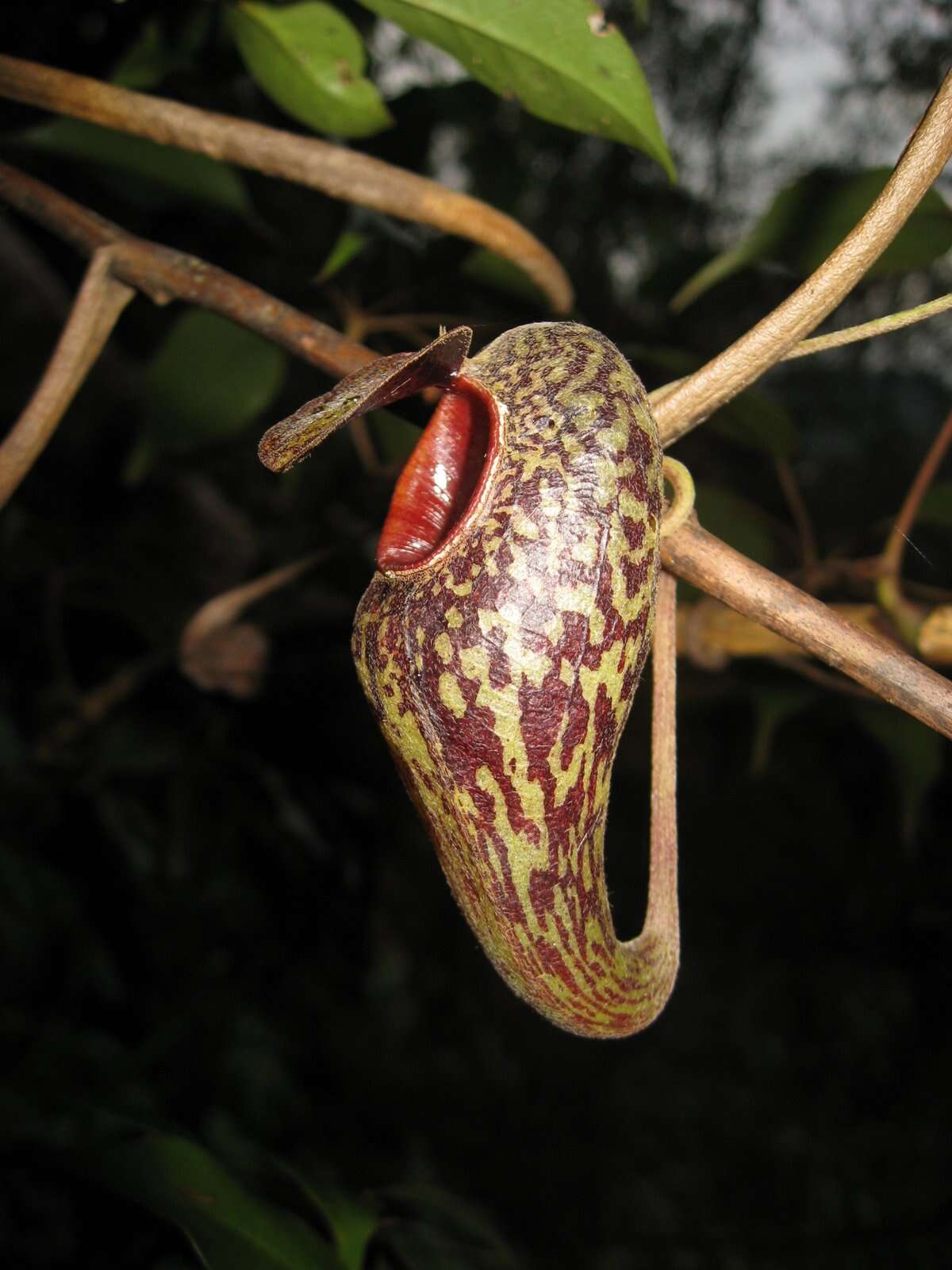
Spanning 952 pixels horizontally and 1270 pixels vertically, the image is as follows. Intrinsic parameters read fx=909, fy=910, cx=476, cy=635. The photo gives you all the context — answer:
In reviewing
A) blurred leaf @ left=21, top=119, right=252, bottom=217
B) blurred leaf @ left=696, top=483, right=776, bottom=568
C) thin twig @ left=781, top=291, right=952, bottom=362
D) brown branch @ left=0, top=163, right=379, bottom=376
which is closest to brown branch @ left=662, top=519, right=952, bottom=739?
thin twig @ left=781, top=291, right=952, bottom=362

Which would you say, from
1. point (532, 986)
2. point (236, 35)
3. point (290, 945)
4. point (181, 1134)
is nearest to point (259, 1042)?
point (290, 945)

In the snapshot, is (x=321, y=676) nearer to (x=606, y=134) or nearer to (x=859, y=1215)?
(x=606, y=134)

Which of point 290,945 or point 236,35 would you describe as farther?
point 290,945

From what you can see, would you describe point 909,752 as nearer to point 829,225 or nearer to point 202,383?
point 829,225

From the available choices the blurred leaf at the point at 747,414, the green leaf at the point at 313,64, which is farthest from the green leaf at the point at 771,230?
the green leaf at the point at 313,64

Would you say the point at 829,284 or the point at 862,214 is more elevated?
the point at 862,214

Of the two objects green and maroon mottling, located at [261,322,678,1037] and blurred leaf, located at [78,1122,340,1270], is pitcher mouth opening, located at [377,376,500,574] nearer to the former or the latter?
green and maroon mottling, located at [261,322,678,1037]

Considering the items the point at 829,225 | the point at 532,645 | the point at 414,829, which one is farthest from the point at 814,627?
the point at 414,829
